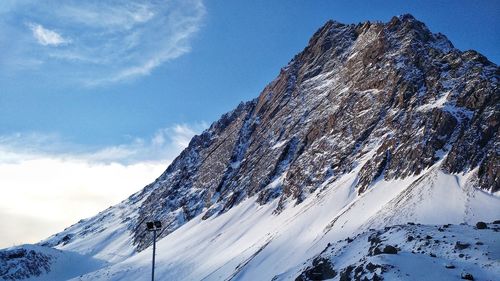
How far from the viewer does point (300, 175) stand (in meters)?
112

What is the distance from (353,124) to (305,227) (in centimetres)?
3496

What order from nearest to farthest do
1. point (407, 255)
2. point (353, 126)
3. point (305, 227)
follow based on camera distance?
point (407, 255), point (305, 227), point (353, 126)

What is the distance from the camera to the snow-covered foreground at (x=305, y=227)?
6612 cm

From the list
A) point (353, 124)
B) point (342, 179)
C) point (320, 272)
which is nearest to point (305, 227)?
point (342, 179)

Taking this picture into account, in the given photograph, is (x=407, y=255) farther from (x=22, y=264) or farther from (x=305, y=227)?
(x=22, y=264)

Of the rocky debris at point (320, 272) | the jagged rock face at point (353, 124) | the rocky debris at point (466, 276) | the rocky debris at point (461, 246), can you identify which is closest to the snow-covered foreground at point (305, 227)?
the rocky debris at point (461, 246)

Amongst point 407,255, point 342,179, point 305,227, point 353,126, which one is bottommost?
point 407,255

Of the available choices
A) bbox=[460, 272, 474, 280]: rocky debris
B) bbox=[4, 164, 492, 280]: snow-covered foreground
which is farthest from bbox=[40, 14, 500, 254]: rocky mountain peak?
bbox=[460, 272, 474, 280]: rocky debris

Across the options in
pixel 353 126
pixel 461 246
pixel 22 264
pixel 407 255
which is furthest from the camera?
pixel 22 264

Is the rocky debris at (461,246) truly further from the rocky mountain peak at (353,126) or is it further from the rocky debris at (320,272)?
the rocky mountain peak at (353,126)

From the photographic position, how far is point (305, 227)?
3388 inches

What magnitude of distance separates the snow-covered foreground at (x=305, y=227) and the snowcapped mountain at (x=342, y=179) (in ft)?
0.98

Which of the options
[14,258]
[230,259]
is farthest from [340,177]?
[14,258]

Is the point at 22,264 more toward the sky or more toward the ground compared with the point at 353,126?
more toward the sky
